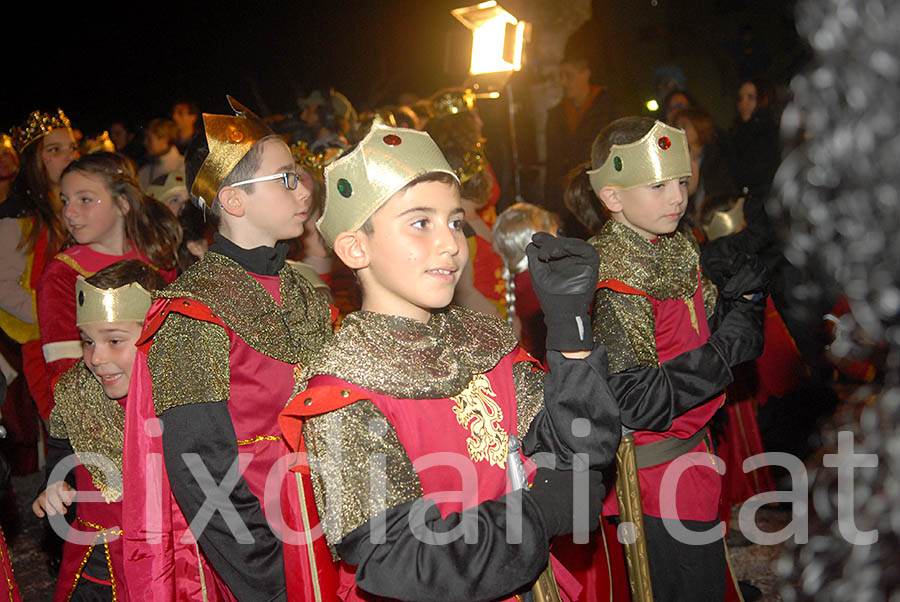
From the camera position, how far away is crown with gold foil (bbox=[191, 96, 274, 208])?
257 centimetres

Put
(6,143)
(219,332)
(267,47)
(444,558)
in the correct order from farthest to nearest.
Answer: (267,47)
(6,143)
(219,332)
(444,558)

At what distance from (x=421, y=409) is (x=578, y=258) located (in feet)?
1.82

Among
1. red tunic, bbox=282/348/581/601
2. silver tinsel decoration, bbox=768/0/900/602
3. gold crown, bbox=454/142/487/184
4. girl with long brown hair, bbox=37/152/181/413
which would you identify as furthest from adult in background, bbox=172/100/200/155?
silver tinsel decoration, bbox=768/0/900/602

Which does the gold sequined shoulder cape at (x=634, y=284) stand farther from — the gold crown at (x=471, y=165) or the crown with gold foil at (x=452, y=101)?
the crown with gold foil at (x=452, y=101)

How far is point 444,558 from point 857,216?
1.06 metres

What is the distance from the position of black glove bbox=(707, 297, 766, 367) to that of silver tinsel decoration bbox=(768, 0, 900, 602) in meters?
2.01

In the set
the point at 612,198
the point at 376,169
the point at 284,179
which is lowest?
the point at 612,198

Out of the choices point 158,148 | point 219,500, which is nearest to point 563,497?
point 219,500

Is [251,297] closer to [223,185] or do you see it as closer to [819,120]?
[223,185]

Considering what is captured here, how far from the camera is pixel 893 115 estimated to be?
2.57 feet

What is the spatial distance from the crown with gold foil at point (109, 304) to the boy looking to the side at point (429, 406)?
4.37ft

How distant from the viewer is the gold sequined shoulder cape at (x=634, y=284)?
108 inches

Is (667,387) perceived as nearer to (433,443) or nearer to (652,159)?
(652,159)

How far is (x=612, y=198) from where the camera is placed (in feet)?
10.0
